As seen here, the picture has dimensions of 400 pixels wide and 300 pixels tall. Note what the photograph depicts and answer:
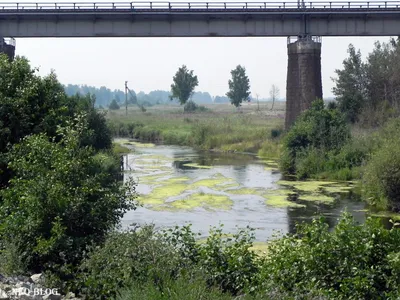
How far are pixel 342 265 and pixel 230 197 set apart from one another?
70.6 feet

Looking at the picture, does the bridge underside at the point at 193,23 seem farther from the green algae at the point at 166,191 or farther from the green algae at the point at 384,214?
the green algae at the point at 384,214

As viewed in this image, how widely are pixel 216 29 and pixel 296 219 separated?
79.8ft

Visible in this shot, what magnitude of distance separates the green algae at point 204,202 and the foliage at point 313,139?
1020 cm

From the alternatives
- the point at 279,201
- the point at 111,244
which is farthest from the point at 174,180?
the point at 111,244

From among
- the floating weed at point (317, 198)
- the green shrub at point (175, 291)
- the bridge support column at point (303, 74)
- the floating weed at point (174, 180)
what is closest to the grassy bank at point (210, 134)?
the bridge support column at point (303, 74)

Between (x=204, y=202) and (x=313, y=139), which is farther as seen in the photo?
(x=313, y=139)

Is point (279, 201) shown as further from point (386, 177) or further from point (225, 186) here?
point (225, 186)

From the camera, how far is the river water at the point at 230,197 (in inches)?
1114

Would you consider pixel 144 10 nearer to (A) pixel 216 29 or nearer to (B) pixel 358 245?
(A) pixel 216 29

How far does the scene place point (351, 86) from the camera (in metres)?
60.4

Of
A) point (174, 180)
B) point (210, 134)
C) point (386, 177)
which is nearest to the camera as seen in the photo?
point (386, 177)

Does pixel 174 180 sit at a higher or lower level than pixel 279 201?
higher

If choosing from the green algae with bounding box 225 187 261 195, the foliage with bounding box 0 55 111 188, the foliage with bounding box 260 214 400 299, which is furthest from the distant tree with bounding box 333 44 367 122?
the foliage with bounding box 260 214 400 299

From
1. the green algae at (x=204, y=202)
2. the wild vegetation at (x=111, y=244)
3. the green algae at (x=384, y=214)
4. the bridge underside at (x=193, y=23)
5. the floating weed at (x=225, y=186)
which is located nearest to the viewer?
the wild vegetation at (x=111, y=244)
